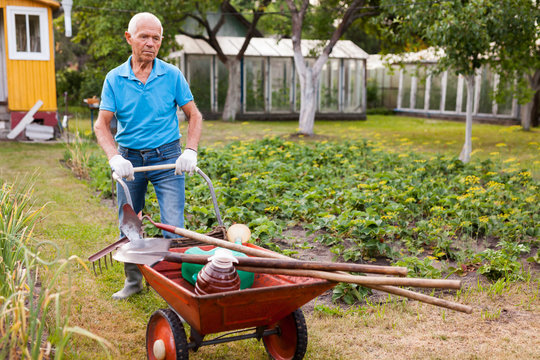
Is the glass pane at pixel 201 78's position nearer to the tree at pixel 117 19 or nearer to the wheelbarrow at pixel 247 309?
the tree at pixel 117 19

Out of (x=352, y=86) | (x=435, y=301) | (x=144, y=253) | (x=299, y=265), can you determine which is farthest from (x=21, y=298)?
(x=352, y=86)

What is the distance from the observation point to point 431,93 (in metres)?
23.3

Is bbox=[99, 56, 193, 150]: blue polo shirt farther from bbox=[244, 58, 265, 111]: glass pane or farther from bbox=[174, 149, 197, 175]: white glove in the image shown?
bbox=[244, 58, 265, 111]: glass pane

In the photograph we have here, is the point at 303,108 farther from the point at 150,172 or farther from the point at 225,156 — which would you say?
the point at 150,172

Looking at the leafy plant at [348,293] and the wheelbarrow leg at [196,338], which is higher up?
the wheelbarrow leg at [196,338]

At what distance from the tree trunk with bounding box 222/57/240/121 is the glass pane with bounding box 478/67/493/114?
9.25m

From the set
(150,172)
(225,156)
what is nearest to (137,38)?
(150,172)

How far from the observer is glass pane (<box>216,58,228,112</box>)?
68.8ft

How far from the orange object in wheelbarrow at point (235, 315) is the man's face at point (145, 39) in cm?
133

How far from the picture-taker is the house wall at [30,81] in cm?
1247

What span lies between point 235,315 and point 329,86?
2040 centimetres

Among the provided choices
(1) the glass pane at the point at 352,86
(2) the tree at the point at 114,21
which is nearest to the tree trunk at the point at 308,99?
(2) the tree at the point at 114,21

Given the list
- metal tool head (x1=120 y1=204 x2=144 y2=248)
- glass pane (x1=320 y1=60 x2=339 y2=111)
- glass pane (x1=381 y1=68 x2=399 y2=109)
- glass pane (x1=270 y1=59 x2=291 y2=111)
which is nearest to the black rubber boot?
metal tool head (x1=120 y1=204 x2=144 y2=248)

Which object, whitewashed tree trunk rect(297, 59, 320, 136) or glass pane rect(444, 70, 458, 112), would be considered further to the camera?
glass pane rect(444, 70, 458, 112)
